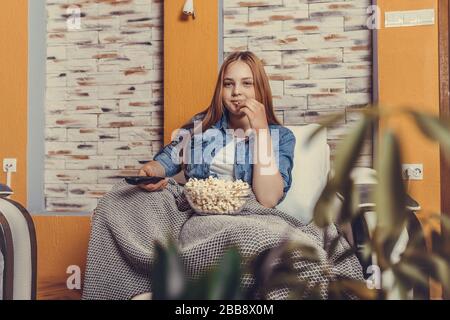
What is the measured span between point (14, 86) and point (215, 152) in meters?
1.04

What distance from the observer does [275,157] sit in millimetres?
1427

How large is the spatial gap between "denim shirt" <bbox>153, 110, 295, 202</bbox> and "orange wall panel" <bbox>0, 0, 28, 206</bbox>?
814mm

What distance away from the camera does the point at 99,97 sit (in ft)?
6.78

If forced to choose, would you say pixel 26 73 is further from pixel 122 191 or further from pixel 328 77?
pixel 328 77

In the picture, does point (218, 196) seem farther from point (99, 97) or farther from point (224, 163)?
point (99, 97)

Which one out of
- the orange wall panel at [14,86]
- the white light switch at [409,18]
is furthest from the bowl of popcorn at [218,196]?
the orange wall panel at [14,86]

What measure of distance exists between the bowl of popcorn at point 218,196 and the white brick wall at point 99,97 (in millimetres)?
755

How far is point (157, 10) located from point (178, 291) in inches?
69.4

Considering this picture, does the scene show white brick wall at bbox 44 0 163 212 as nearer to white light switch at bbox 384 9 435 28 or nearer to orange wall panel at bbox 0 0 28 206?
orange wall panel at bbox 0 0 28 206

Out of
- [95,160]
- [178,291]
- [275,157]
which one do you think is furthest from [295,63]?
[178,291]

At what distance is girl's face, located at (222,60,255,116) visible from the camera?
4.93ft

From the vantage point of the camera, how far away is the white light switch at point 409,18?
1.73 meters

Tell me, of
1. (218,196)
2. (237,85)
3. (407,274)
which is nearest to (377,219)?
(407,274)

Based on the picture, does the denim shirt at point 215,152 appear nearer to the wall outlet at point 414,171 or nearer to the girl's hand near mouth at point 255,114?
the girl's hand near mouth at point 255,114
